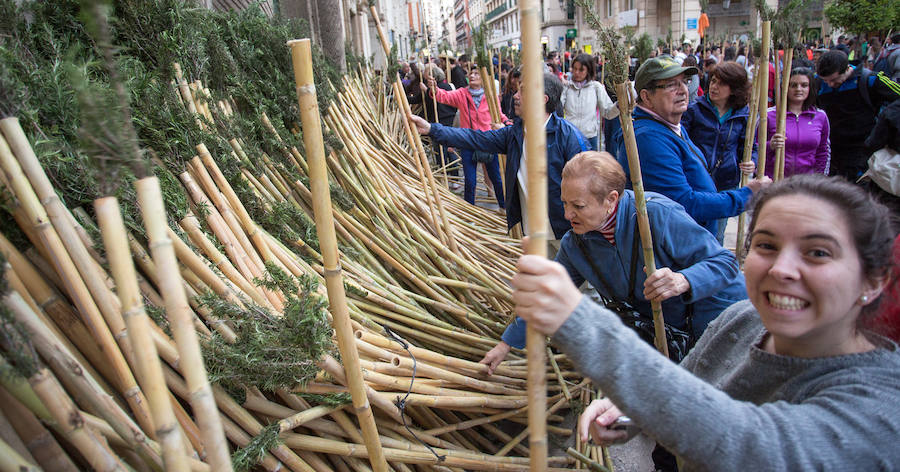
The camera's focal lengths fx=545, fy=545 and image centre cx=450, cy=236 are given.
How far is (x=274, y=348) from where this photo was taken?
1.30 meters

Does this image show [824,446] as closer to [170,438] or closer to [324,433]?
[170,438]

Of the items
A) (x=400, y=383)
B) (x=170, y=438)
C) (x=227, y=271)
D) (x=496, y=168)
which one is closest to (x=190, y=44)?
(x=227, y=271)

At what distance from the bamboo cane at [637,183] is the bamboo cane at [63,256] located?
1233 millimetres

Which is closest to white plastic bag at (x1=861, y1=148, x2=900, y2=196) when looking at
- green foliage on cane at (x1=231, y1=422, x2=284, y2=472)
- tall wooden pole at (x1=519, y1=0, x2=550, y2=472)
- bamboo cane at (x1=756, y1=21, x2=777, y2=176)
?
bamboo cane at (x1=756, y1=21, x2=777, y2=176)

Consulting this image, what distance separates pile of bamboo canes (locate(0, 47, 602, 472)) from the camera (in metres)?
0.77

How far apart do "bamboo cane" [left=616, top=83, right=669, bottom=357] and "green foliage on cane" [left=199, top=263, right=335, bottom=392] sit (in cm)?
85

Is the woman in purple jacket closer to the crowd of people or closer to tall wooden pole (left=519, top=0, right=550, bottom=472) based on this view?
the crowd of people

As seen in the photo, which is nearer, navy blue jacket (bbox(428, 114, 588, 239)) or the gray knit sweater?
the gray knit sweater

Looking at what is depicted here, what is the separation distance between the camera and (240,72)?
8.50 feet

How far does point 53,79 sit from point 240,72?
48.9 inches

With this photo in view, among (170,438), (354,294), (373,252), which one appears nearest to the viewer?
(170,438)

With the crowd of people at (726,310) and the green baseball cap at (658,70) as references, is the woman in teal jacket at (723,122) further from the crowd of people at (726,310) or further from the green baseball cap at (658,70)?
the green baseball cap at (658,70)

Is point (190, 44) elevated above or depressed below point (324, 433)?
above

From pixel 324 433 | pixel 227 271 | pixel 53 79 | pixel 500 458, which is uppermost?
pixel 53 79
